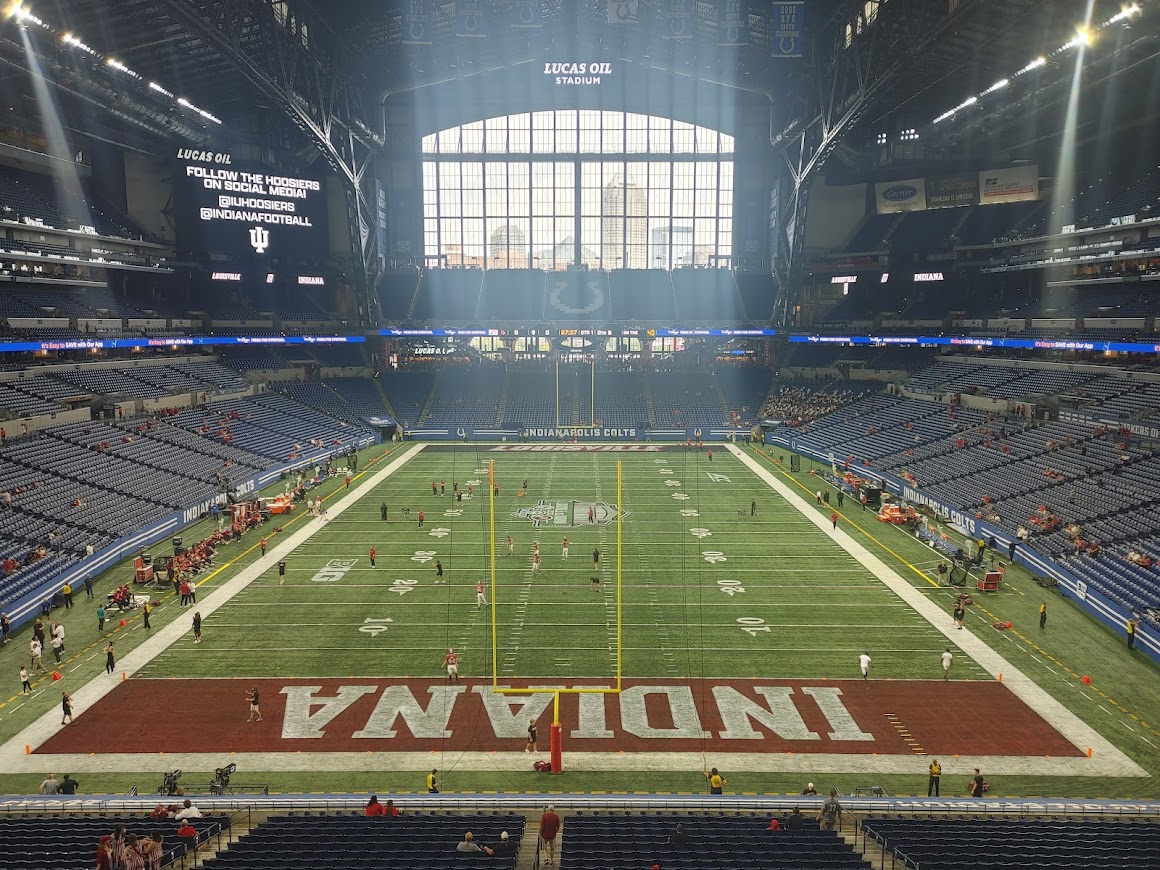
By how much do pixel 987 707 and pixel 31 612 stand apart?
27.4 meters

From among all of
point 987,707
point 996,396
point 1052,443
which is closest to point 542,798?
point 987,707

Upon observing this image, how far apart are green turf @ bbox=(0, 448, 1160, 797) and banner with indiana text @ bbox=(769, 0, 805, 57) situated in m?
30.2

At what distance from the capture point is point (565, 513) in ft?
123

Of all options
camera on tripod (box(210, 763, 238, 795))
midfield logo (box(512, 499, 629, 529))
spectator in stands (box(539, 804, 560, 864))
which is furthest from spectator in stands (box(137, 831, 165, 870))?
midfield logo (box(512, 499, 629, 529))

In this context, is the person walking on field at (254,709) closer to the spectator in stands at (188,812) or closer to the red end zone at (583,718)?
the red end zone at (583,718)

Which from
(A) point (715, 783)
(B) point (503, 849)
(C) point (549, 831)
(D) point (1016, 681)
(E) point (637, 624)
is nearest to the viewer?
(B) point (503, 849)

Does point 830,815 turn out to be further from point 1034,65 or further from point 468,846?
point 1034,65

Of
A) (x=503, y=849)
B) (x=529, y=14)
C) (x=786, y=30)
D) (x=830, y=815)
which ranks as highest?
(x=529, y=14)

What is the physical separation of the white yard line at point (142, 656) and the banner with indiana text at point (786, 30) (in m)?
38.9

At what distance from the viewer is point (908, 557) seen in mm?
30562

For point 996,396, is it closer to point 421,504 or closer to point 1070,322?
point 1070,322

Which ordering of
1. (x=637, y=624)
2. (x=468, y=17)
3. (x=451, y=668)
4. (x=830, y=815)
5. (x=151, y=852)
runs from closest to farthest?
(x=151, y=852) → (x=830, y=815) → (x=451, y=668) → (x=637, y=624) → (x=468, y=17)

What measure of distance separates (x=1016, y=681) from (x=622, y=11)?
1724 inches

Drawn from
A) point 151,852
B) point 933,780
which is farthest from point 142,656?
point 933,780
